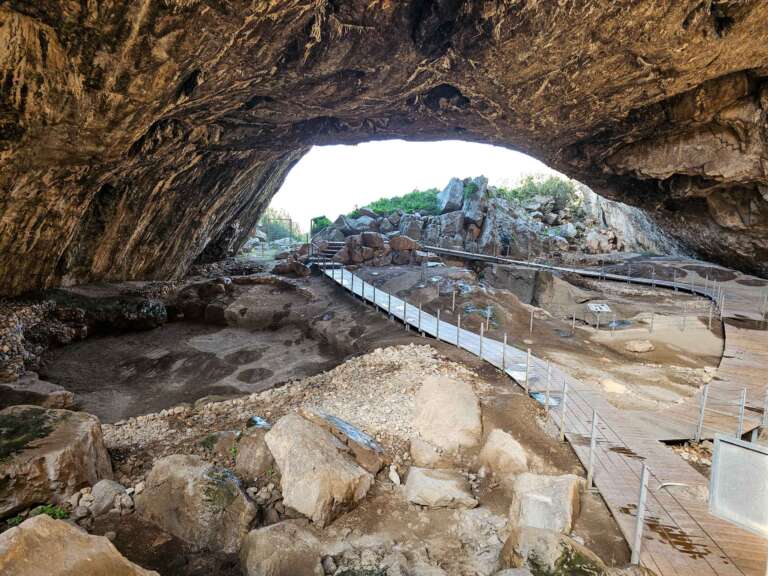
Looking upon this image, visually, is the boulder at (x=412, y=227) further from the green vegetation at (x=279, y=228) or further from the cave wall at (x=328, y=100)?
the green vegetation at (x=279, y=228)

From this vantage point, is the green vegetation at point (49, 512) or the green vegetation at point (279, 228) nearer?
the green vegetation at point (49, 512)

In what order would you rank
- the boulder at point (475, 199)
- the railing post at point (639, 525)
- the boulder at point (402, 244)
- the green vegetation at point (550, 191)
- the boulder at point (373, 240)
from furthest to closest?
1. the green vegetation at point (550, 191)
2. the boulder at point (475, 199)
3. the boulder at point (373, 240)
4. the boulder at point (402, 244)
5. the railing post at point (639, 525)

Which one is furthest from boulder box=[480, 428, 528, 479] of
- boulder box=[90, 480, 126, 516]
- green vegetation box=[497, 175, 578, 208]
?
green vegetation box=[497, 175, 578, 208]

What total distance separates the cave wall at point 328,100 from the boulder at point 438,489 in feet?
32.2

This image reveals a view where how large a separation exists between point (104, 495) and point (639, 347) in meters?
14.8

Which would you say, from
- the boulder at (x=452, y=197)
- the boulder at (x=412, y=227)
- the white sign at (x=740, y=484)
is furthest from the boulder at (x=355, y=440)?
the boulder at (x=452, y=197)

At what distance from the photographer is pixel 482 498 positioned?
20.6 feet

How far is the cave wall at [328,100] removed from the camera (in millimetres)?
9219

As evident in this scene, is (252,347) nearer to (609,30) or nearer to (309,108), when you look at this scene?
(309,108)

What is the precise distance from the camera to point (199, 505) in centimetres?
578

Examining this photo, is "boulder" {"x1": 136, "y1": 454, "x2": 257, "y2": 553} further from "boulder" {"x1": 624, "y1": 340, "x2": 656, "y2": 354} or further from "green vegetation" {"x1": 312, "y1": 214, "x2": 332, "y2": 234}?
"green vegetation" {"x1": 312, "y1": 214, "x2": 332, "y2": 234}

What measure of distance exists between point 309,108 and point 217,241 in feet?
55.3

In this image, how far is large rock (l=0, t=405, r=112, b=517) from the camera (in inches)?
223

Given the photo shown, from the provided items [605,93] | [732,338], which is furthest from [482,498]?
[605,93]
